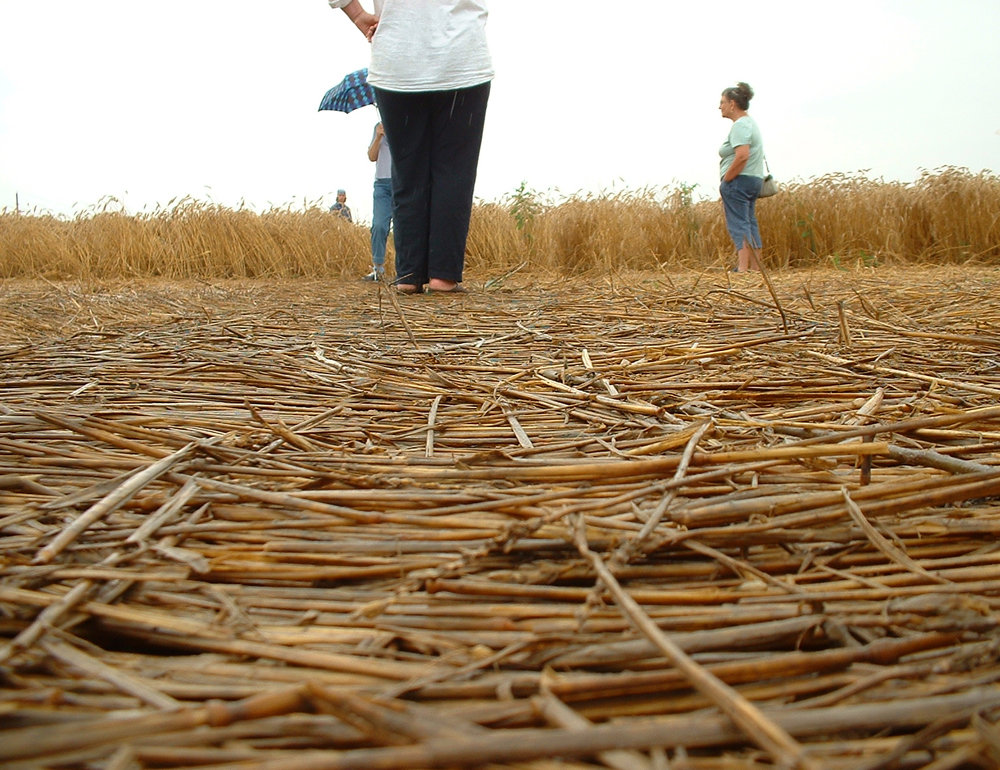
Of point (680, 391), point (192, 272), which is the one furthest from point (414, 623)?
point (192, 272)

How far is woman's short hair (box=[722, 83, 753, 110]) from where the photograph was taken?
481 cm

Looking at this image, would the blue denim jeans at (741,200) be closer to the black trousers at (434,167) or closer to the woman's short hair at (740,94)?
the woman's short hair at (740,94)

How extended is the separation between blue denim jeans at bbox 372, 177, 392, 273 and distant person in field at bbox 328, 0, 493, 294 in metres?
1.12

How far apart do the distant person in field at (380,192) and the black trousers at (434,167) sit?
99cm

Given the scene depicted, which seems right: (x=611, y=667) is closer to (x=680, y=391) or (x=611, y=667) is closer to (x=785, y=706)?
(x=785, y=706)

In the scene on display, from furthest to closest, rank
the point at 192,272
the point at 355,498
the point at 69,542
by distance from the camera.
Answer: the point at 192,272, the point at 355,498, the point at 69,542

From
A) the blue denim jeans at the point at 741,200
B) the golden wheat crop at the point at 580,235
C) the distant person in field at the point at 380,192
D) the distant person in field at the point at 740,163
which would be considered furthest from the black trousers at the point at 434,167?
the golden wheat crop at the point at 580,235

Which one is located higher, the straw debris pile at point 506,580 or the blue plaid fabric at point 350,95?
the blue plaid fabric at point 350,95

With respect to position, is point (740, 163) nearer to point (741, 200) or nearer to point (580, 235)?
point (741, 200)

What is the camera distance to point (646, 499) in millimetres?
782

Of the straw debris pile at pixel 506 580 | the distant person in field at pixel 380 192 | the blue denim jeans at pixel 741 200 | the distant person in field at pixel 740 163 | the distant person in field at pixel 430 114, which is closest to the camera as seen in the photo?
the straw debris pile at pixel 506 580

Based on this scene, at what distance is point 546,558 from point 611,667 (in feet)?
0.55

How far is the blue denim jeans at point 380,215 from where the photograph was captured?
443cm

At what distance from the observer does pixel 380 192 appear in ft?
14.6
